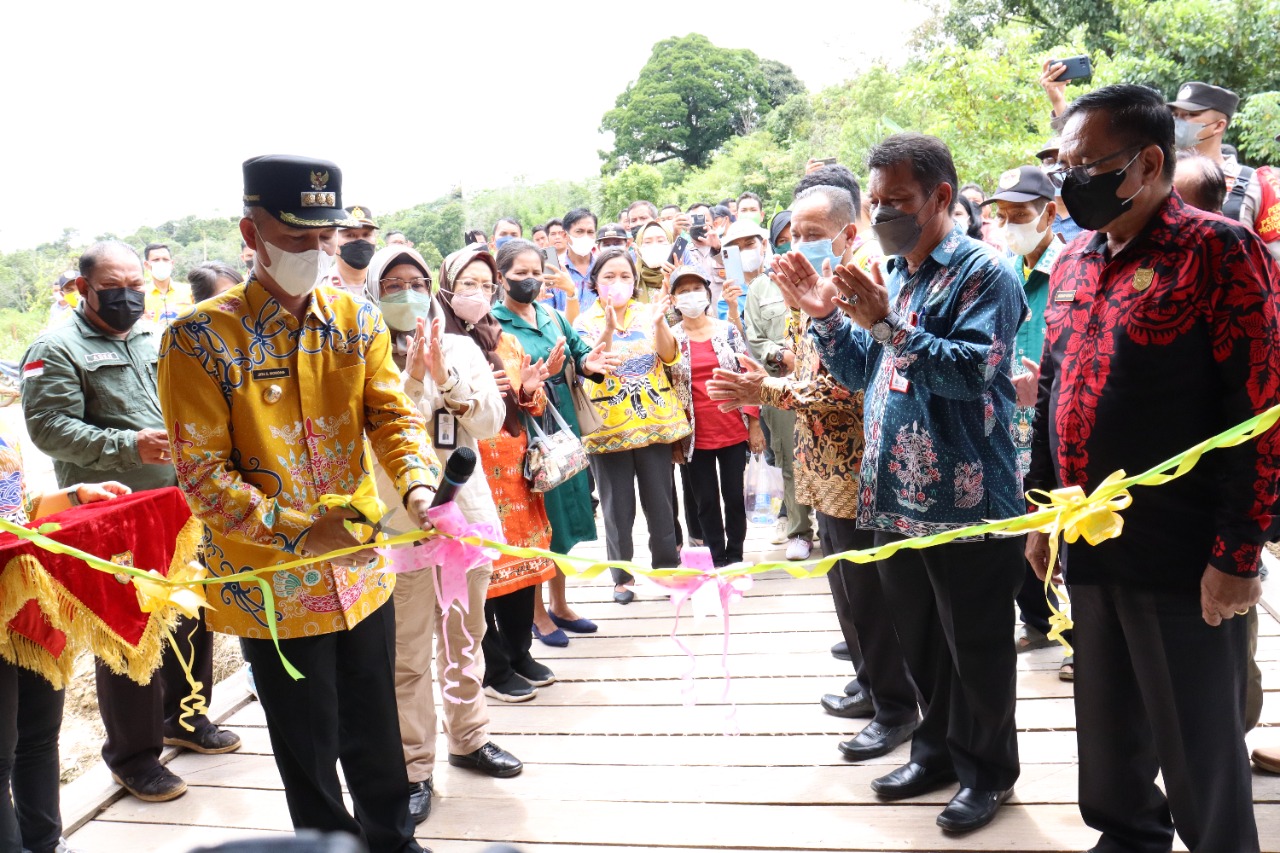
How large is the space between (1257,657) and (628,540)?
9.03ft

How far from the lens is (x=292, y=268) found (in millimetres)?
2297

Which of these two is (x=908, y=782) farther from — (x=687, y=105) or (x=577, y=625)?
(x=687, y=105)

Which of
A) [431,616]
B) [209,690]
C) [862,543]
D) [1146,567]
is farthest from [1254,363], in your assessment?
[209,690]

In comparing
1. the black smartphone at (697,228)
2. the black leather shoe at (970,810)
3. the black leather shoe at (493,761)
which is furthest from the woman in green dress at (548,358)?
the black smartphone at (697,228)

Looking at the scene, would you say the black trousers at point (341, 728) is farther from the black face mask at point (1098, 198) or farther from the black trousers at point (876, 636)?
the black face mask at point (1098, 198)

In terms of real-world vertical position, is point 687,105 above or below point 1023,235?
above

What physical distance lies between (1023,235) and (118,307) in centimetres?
352

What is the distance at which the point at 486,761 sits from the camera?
11.1 feet

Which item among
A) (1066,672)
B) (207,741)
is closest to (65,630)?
(207,741)

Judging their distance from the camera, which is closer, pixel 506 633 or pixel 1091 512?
pixel 1091 512

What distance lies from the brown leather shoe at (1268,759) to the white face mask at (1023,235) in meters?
2.10

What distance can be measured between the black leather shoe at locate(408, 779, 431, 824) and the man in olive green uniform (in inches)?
36.1

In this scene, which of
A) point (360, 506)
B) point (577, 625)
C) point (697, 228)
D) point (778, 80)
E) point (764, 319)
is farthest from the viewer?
point (778, 80)

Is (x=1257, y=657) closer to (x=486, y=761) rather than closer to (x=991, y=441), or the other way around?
(x=991, y=441)
